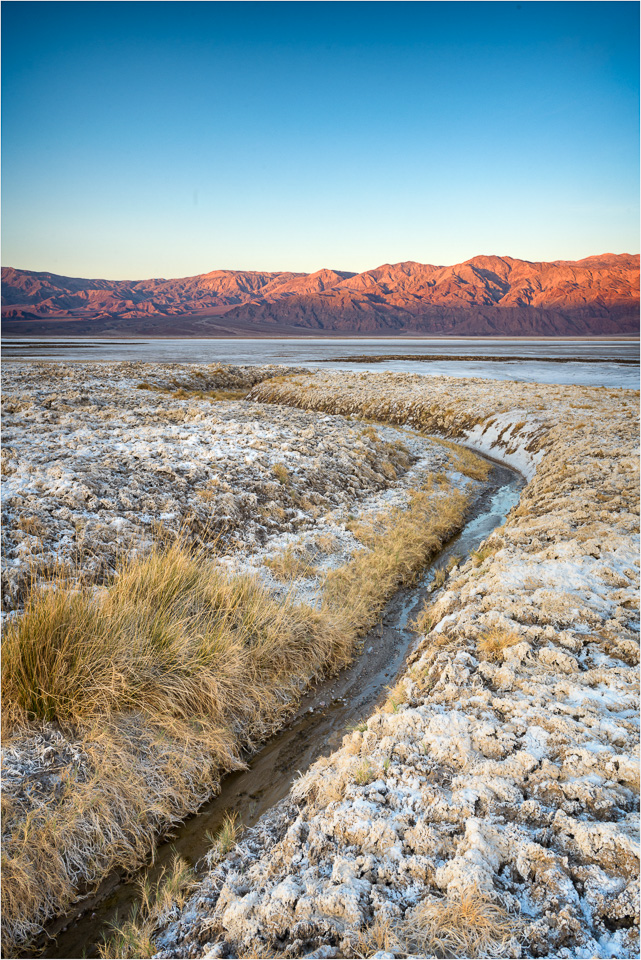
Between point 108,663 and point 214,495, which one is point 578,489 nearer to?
point 214,495

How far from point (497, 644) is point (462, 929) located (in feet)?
8.55

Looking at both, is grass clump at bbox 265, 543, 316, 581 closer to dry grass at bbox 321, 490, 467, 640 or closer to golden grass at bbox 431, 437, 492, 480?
dry grass at bbox 321, 490, 467, 640

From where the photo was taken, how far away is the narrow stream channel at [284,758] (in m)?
3.31

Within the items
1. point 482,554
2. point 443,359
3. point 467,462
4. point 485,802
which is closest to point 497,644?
point 485,802

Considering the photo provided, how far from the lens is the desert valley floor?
8.39 ft

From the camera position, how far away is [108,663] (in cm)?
448

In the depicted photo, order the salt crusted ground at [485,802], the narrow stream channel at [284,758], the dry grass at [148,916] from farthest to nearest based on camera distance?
1. the narrow stream channel at [284,758]
2. the dry grass at [148,916]
3. the salt crusted ground at [485,802]

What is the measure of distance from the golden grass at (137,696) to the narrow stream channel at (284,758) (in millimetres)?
128

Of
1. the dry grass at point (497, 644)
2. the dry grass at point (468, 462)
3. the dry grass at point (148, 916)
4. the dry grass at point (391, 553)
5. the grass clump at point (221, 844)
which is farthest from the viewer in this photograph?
the dry grass at point (468, 462)

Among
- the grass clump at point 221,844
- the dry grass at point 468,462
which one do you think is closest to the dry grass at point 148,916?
the grass clump at point 221,844

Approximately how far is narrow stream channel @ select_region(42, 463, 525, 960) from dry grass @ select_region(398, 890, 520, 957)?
197 cm

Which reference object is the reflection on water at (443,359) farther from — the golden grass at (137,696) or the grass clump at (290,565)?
the golden grass at (137,696)

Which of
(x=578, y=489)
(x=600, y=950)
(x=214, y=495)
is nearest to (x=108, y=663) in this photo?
(x=600, y=950)

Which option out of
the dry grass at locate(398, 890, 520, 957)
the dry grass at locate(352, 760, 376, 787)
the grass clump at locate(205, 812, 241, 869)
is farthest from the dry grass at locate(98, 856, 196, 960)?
the dry grass at locate(398, 890, 520, 957)
